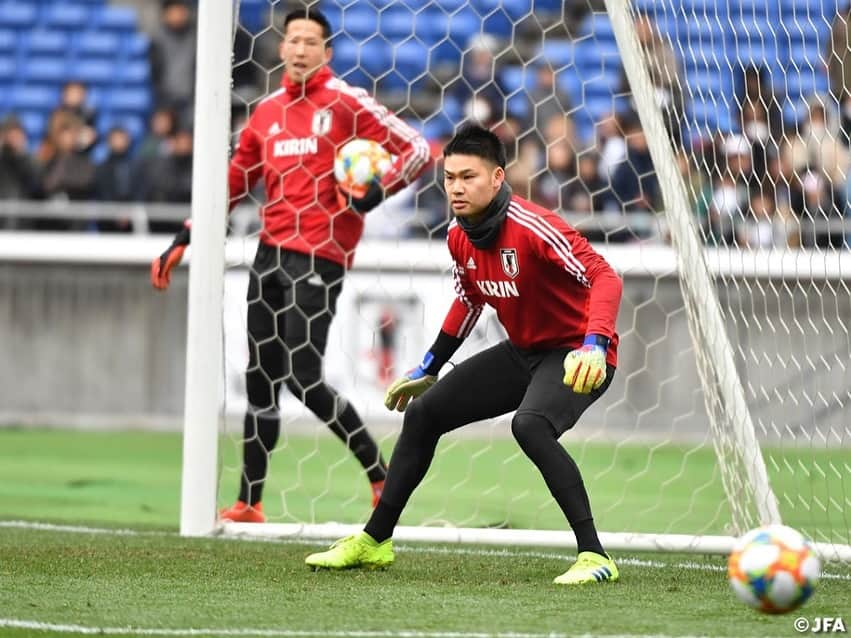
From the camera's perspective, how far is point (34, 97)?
16.0 m

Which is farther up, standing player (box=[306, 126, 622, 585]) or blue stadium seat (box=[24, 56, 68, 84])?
blue stadium seat (box=[24, 56, 68, 84])

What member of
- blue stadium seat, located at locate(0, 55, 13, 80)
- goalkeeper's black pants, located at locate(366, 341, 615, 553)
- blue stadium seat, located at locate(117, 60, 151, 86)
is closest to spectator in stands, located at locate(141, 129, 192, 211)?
blue stadium seat, located at locate(117, 60, 151, 86)

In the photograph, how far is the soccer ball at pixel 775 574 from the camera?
3.91 m

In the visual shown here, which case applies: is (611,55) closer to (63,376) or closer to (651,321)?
(651,321)

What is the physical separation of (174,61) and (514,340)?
10.4 m

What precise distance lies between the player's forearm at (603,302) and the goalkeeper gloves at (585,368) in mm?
77

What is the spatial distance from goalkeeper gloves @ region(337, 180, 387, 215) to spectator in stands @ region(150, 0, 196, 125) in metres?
8.46

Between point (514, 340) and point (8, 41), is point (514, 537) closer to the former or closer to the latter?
point (514, 340)

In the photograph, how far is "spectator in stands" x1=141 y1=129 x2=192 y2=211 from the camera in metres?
13.3

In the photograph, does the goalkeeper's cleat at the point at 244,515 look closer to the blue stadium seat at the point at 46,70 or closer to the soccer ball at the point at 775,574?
the soccer ball at the point at 775,574

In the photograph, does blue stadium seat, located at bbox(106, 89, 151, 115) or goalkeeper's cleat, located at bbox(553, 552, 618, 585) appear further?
blue stadium seat, located at bbox(106, 89, 151, 115)

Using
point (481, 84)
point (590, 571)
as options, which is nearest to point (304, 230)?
point (590, 571)

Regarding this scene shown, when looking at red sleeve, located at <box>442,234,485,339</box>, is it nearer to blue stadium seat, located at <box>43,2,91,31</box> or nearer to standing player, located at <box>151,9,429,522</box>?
standing player, located at <box>151,9,429,522</box>

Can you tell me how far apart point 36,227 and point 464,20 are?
17.3 feet
